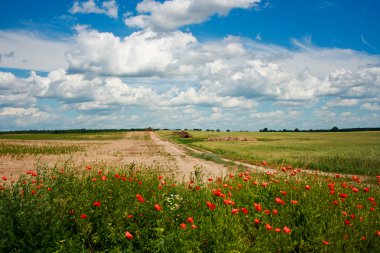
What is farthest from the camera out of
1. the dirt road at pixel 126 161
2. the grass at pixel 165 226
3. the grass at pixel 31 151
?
the grass at pixel 31 151

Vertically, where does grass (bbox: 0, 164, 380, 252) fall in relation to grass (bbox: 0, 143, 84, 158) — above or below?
above

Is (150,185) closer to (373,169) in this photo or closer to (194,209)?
(194,209)

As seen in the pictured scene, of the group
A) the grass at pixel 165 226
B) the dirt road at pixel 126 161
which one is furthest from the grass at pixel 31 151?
the grass at pixel 165 226

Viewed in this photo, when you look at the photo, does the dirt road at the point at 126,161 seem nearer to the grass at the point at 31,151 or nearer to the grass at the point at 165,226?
the grass at the point at 165,226

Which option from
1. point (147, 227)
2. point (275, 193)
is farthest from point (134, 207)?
point (275, 193)

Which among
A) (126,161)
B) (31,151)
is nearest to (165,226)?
(126,161)

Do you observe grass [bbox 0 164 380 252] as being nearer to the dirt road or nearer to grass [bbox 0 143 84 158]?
the dirt road

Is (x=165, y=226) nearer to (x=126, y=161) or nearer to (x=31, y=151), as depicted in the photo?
(x=126, y=161)

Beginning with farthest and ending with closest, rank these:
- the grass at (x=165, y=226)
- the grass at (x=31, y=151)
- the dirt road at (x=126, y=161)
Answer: the grass at (x=31, y=151), the dirt road at (x=126, y=161), the grass at (x=165, y=226)

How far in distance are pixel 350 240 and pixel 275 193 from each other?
2.48 m

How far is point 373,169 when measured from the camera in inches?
728

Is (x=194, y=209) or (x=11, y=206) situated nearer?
(x=11, y=206)

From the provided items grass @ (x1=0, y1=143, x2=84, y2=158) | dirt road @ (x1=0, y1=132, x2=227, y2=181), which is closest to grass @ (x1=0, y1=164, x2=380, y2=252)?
dirt road @ (x1=0, y1=132, x2=227, y2=181)

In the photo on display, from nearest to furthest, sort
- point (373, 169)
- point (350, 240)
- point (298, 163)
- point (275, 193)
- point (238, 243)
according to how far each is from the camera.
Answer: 1. point (238, 243)
2. point (350, 240)
3. point (275, 193)
4. point (373, 169)
5. point (298, 163)
